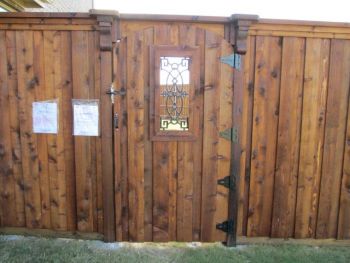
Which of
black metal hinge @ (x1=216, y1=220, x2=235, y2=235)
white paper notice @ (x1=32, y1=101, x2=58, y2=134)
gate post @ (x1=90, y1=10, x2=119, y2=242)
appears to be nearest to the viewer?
gate post @ (x1=90, y1=10, x2=119, y2=242)

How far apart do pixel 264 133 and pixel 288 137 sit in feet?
0.82

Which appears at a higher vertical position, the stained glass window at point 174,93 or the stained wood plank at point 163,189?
the stained glass window at point 174,93

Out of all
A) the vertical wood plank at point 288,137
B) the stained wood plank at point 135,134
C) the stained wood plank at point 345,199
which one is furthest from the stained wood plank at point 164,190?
the stained wood plank at point 345,199

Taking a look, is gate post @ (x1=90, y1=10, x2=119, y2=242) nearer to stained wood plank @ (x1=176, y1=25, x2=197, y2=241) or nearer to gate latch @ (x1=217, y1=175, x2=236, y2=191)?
stained wood plank @ (x1=176, y1=25, x2=197, y2=241)

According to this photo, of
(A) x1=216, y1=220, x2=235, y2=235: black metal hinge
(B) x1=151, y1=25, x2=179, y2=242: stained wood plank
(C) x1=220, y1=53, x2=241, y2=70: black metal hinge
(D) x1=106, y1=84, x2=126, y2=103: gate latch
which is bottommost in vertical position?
(A) x1=216, y1=220, x2=235, y2=235: black metal hinge

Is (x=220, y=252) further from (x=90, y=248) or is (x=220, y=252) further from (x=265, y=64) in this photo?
(x=265, y=64)

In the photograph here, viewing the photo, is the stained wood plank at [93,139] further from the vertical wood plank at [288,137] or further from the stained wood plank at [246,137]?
the vertical wood plank at [288,137]

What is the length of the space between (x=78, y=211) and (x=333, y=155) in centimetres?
268

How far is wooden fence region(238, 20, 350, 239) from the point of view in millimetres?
2822

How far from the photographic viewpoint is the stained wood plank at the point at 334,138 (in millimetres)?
2861

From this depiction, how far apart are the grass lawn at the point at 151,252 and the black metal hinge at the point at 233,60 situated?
183 centimetres

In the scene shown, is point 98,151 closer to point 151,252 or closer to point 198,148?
point 198,148

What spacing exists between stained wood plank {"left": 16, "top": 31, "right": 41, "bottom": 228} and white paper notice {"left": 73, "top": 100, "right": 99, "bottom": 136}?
0.46 m

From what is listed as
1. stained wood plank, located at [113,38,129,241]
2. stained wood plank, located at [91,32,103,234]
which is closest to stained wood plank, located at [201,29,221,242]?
stained wood plank, located at [113,38,129,241]
